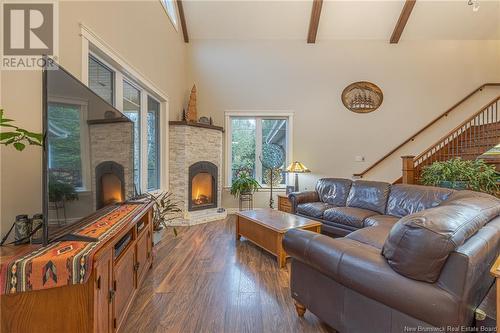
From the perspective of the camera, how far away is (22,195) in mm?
1519

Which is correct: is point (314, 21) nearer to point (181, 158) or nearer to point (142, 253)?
point (181, 158)

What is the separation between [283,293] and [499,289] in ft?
4.84

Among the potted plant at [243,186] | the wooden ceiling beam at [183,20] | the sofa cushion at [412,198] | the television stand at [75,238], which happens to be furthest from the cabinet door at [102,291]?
the wooden ceiling beam at [183,20]

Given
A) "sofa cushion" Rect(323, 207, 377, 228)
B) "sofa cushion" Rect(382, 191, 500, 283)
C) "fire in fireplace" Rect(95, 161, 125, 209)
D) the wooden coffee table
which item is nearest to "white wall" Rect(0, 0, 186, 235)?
"fire in fireplace" Rect(95, 161, 125, 209)

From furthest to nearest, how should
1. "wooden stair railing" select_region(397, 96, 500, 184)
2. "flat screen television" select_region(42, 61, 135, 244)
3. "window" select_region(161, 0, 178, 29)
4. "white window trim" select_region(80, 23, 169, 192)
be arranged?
"wooden stair railing" select_region(397, 96, 500, 184) < "window" select_region(161, 0, 178, 29) < "white window trim" select_region(80, 23, 169, 192) < "flat screen television" select_region(42, 61, 135, 244)

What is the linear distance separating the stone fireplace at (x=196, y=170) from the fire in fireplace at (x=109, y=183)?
2191mm

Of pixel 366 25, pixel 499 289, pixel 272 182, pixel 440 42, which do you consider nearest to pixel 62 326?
pixel 499 289

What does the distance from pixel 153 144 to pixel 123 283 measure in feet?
9.19

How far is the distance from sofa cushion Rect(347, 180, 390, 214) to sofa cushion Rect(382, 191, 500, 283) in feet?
7.23

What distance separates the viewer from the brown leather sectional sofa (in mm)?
1063

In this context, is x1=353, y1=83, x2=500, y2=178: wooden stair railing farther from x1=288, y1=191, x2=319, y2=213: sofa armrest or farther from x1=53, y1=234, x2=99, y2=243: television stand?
x1=53, y1=234, x2=99, y2=243: television stand

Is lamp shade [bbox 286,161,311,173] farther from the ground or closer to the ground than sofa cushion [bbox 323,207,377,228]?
farther from the ground

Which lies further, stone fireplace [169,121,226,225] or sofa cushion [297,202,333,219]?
stone fireplace [169,121,226,225]

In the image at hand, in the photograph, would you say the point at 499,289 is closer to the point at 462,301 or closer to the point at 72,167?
the point at 462,301
